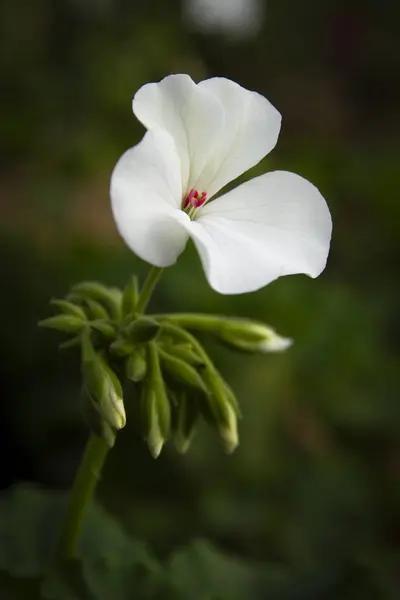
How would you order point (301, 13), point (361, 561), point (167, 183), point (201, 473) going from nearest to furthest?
point (167, 183), point (361, 561), point (201, 473), point (301, 13)

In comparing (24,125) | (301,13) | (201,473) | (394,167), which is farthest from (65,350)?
(301,13)

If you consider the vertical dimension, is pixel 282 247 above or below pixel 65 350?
above

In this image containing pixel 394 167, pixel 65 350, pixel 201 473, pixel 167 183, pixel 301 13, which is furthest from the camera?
pixel 301 13

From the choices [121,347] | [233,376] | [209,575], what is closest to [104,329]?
[121,347]

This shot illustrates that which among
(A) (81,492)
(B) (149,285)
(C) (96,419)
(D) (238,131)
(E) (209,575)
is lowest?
(E) (209,575)

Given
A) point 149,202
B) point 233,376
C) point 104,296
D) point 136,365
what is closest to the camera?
point 149,202

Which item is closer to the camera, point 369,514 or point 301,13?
point 369,514

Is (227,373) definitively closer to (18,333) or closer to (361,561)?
(18,333)

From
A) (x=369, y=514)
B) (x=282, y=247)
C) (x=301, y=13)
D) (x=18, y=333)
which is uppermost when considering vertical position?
(x=301, y=13)

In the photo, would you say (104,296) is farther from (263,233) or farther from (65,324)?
(263,233)
